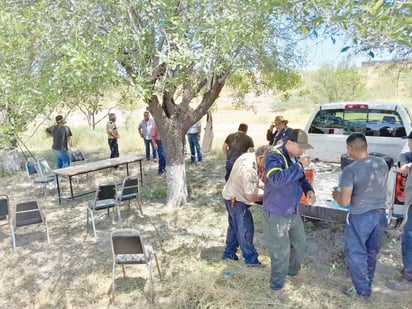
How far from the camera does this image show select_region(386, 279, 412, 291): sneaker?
3.64 meters

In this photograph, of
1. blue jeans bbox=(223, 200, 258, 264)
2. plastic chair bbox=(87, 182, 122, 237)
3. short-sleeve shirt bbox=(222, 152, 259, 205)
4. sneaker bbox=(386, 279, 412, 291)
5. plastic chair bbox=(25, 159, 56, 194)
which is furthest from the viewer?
plastic chair bbox=(25, 159, 56, 194)

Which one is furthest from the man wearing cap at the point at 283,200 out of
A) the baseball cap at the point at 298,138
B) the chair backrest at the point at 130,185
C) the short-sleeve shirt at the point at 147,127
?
the short-sleeve shirt at the point at 147,127

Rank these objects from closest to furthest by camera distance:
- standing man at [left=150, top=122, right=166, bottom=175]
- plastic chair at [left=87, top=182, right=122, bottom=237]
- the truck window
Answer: the truck window → plastic chair at [left=87, top=182, right=122, bottom=237] → standing man at [left=150, top=122, right=166, bottom=175]

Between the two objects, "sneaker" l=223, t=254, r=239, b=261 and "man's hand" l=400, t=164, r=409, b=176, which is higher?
"man's hand" l=400, t=164, r=409, b=176

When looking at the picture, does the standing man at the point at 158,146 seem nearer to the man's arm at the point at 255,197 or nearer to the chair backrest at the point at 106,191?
the chair backrest at the point at 106,191

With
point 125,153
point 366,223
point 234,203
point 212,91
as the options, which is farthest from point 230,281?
point 125,153

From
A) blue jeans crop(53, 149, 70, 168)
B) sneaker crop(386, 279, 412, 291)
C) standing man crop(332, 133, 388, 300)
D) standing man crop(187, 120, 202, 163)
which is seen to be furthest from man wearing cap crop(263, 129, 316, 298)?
blue jeans crop(53, 149, 70, 168)

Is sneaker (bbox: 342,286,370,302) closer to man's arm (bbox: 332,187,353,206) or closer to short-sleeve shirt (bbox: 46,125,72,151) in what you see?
man's arm (bbox: 332,187,353,206)

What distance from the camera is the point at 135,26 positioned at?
454 cm

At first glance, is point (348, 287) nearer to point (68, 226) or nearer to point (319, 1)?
point (319, 1)

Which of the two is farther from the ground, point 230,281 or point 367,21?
point 367,21

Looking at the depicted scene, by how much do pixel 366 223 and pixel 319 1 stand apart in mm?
2014

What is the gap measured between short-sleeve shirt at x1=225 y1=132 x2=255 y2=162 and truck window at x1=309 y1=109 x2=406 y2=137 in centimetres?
123

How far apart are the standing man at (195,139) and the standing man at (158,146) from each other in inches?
34.5
